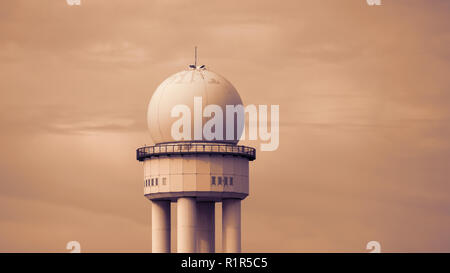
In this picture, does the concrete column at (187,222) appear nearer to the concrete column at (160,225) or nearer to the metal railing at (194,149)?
the concrete column at (160,225)

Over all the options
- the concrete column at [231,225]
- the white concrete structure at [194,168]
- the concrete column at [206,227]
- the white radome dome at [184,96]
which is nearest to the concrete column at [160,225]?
the white concrete structure at [194,168]

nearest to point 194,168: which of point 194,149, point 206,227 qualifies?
point 194,149

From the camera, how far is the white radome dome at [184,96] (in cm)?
15788

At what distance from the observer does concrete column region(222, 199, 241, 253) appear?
526ft

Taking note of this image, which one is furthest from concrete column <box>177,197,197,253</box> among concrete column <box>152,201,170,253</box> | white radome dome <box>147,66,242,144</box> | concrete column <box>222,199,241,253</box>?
white radome dome <box>147,66,242,144</box>

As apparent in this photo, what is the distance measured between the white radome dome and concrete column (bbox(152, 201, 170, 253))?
772 centimetres

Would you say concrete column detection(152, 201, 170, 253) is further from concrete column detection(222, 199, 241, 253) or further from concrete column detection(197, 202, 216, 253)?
concrete column detection(222, 199, 241, 253)

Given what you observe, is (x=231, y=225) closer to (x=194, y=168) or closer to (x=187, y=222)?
(x=187, y=222)

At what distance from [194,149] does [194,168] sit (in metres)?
2.10

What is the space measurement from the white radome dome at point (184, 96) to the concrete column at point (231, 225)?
7136mm

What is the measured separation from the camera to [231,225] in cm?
16075

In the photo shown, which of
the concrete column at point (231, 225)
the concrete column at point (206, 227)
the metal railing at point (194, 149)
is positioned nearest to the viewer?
the metal railing at point (194, 149)
